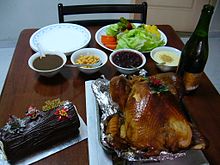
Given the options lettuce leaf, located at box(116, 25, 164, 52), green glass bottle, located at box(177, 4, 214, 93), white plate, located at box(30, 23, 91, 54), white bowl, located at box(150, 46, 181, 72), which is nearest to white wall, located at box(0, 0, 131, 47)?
white plate, located at box(30, 23, 91, 54)

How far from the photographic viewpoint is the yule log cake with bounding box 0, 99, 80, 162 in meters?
0.72

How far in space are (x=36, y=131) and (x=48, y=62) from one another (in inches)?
14.6

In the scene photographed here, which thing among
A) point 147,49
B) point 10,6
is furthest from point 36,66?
point 10,6

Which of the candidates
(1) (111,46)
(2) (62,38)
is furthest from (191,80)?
(2) (62,38)

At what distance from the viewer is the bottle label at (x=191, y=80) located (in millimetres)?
951

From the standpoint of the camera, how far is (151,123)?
27.5 inches

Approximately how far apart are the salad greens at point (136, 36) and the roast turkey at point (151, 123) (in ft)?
1.37

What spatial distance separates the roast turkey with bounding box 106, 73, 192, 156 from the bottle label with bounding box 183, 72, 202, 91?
0.20m

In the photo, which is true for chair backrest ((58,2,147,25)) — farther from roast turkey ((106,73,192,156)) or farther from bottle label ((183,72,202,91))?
roast turkey ((106,73,192,156))

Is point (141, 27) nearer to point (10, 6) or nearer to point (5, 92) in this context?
point (5, 92)

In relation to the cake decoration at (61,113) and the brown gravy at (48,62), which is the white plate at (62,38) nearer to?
the brown gravy at (48,62)

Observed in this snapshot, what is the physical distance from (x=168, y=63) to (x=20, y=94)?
2.05ft

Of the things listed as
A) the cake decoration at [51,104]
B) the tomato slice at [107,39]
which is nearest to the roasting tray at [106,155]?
the cake decoration at [51,104]

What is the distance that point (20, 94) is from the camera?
967 millimetres
